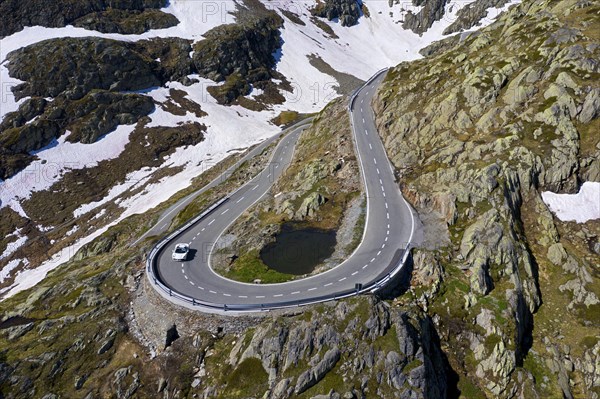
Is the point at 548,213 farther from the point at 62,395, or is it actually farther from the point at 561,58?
the point at 62,395

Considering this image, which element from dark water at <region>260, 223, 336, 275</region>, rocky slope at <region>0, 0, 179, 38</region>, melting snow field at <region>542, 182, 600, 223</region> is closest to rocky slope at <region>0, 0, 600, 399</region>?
melting snow field at <region>542, 182, 600, 223</region>

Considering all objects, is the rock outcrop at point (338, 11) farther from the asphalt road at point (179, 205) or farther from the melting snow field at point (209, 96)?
the asphalt road at point (179, 205)

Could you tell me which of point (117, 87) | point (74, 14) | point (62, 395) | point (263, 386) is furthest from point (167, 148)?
point (263, 386)

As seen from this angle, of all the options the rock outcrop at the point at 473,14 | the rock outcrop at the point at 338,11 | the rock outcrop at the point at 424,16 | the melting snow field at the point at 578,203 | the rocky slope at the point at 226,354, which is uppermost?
the rock outcrop at the point at 338,11

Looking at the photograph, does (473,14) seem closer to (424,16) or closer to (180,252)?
(424,16)

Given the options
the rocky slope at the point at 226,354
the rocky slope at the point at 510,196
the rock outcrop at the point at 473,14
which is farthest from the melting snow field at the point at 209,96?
the rocky slope at the point at 510,196

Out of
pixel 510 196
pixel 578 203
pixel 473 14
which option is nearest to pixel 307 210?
pixel 510 196
